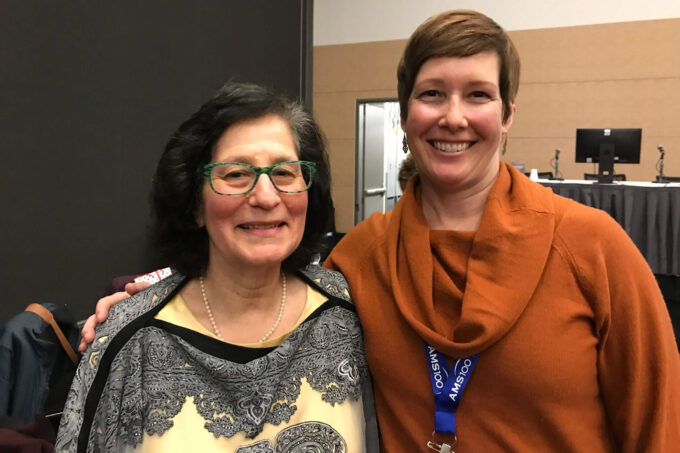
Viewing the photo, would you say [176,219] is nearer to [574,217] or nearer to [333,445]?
[333,445]

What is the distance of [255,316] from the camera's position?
1.42m

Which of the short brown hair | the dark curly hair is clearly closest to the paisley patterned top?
the dark curly hair

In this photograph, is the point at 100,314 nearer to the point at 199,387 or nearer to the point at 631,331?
the point at 199,387

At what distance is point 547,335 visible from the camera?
1.18 m

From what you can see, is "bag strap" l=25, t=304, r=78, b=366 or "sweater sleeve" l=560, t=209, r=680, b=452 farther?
"bag strap" l=25, t=304, r=78, b=366

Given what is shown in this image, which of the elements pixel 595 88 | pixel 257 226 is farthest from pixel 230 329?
pixel 595 88

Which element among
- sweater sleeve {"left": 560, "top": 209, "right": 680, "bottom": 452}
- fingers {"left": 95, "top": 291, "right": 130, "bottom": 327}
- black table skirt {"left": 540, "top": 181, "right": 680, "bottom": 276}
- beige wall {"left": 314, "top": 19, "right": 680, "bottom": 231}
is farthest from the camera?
beige wall {"left": 314, "top": 19, "right": 680, "bottom": 231}

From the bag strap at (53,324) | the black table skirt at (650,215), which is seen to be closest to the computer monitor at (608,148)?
the black table skirt at (650,215)

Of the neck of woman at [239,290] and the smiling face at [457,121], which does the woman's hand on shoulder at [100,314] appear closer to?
the neck of woman at [239,290]

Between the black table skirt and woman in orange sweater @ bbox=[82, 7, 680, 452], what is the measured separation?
5.11m

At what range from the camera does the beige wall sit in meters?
7.22

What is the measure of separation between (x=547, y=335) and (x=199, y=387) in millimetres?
811

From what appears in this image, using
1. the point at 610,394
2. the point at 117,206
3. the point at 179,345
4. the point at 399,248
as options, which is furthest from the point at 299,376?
the point at 117,206

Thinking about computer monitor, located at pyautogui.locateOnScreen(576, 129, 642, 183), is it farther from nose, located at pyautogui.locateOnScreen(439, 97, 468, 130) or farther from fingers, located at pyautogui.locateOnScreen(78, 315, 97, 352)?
fingers, located at pyautogui.locateOnScreen(78, 315, 97, 352)
